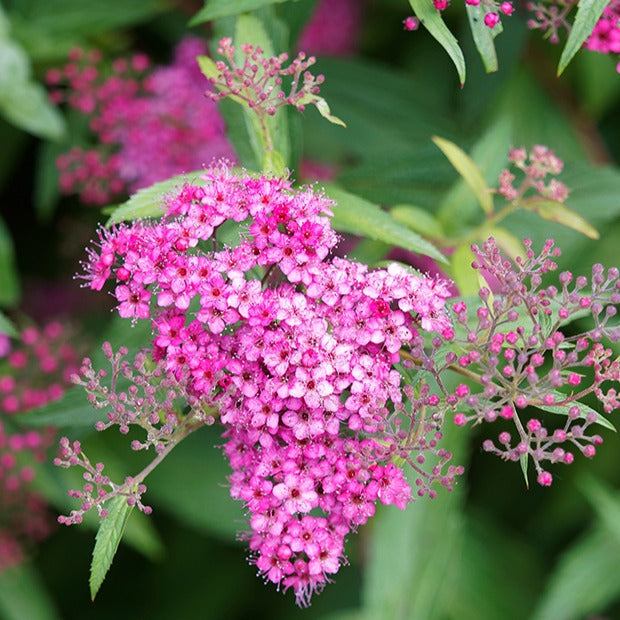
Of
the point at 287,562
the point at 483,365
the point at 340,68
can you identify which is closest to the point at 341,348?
the point at 483,365

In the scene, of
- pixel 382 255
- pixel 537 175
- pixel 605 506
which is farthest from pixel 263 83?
pixel 605 506

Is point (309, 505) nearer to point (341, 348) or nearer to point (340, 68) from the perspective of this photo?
point (341, 348)

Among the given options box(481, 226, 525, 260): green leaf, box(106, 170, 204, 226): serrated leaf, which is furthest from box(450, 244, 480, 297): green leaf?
box(106, 170, 204, 226): serrated leaf

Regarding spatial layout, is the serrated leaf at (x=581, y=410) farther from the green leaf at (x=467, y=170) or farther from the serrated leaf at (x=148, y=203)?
the serrated leaf at (x=148, y=203)

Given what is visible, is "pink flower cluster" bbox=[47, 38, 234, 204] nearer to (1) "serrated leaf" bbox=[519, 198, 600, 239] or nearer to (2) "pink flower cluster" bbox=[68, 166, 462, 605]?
(1) "serrated leaf" bbox=[519, 198, 600, 239]

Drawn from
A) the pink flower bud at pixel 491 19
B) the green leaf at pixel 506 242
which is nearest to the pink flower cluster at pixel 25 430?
the green leaf at pixel 506 242

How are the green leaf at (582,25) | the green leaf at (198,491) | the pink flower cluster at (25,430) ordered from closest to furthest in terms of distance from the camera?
the green leaf at (582,25) → the pink flower cluster at (25,430) → the green leaf at (198,491)
